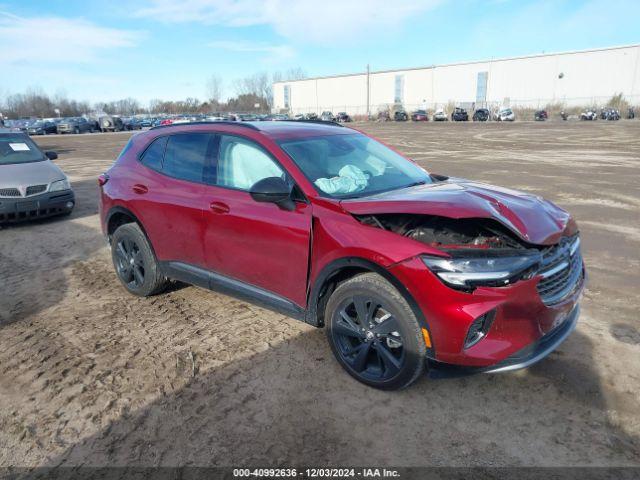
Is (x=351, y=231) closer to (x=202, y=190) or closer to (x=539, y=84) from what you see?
(x=202, y=190)

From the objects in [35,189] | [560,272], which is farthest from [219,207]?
[35,189]

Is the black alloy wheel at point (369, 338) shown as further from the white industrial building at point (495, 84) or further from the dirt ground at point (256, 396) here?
the white industrial building at point (495, 84)

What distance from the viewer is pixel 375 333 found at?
3053mm

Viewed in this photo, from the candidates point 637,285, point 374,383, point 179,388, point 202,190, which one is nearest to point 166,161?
point 202,190

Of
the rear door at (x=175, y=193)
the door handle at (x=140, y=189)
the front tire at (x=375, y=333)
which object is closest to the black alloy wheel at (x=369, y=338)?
the front tire at (x=375, y=333)

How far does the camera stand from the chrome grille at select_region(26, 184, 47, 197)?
7785mm

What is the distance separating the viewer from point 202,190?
399 cm

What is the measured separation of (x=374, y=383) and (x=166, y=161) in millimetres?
2787

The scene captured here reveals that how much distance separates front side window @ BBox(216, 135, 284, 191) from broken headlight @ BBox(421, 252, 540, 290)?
143cm

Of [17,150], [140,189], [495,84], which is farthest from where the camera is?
[495,84]

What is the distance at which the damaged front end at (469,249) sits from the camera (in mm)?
2676

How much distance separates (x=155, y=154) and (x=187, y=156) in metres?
0.54

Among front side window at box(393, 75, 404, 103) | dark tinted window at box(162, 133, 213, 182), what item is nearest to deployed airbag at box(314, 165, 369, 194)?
dark tinted window at box(162, 133, 213, 182)

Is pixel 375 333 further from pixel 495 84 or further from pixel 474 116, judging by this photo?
pixel 495 84
